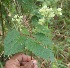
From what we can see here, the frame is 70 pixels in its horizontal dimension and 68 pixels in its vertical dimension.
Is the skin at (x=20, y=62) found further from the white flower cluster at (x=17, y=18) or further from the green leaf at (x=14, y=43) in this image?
the white flower cluster at (x=17, y=18)

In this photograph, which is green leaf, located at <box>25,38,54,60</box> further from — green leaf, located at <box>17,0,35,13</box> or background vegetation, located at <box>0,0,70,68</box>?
green leaf, located at <box>17,0,35,13</box>

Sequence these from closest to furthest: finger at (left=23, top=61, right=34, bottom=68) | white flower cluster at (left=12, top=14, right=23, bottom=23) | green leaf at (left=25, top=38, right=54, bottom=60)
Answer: green leaf at (left=25, top=38, right=54, bottom=60)
finger at (left=23, top=61, right=34, bottom=68)
white flower cluster at (left=12, top=14, right=23, bottom=23)

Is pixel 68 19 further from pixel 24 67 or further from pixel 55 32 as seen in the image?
pixel 24 67

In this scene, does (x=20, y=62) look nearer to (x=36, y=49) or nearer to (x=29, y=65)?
(x=29, y=65)

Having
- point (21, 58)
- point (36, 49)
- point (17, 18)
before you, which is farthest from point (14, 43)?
point (17, 18)

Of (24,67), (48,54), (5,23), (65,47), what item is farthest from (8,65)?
(65,47)

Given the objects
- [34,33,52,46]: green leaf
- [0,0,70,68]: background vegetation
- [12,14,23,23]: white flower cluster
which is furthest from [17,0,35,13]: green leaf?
[12,14,23,23]: white flower cluster
